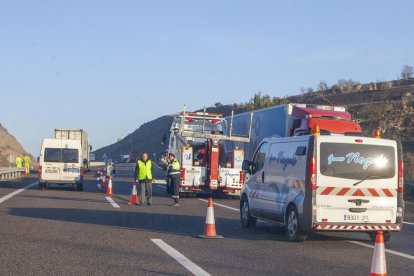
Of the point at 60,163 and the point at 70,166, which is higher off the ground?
the point at 60,163

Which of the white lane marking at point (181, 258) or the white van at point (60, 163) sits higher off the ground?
the white van at point (60, 163)

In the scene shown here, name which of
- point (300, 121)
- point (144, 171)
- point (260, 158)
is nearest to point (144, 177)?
point (144, 171)

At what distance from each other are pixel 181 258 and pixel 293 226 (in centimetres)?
340

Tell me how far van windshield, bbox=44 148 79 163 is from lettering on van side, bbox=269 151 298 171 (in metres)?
18.0

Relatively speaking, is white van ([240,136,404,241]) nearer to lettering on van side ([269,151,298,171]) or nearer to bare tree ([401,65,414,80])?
lettering on van side ([269,151,298,171])

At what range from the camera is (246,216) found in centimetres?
1716

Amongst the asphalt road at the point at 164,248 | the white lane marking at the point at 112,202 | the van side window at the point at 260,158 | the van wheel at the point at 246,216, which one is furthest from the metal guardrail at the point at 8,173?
the van side window at the point at 260,158

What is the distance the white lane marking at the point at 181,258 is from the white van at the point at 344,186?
2.62 meters

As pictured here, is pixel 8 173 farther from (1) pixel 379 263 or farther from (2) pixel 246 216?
(1) pixel 379 263

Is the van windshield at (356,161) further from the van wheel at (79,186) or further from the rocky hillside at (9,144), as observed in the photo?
the rocky hillside at (9,144)

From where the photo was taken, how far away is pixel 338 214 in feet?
45.2

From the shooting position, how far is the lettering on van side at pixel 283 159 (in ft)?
47.5

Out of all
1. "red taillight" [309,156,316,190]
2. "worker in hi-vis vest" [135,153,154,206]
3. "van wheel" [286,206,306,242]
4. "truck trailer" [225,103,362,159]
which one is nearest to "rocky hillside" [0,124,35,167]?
"truck trailer" [225,103,362,159]

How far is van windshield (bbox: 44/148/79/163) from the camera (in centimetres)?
3216
